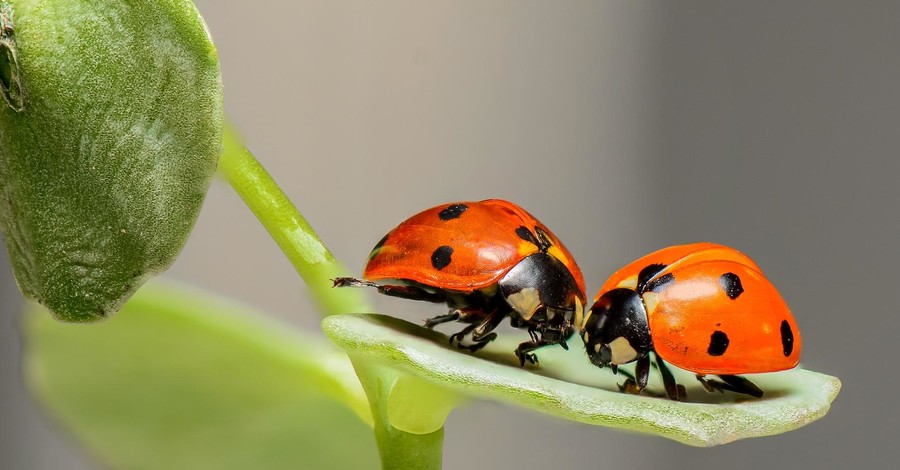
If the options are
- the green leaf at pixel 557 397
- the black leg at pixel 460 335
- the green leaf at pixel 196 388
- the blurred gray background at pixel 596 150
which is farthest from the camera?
the blurred gray background at pixel 596 150

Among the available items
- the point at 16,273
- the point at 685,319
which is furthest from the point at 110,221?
the point at 685,319

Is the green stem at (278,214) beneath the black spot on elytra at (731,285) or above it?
beneath

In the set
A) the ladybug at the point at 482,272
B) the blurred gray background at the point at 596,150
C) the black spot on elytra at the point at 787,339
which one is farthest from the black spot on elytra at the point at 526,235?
the blurred gray background at the point at 596,150

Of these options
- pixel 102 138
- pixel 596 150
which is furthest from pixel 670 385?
pixel 596 150

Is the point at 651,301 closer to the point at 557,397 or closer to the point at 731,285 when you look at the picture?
the point at 731,285

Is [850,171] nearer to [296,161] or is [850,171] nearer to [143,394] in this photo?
[296,161]

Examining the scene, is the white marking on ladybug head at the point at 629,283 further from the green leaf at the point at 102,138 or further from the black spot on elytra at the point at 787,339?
the green leaf at the point at 102,138

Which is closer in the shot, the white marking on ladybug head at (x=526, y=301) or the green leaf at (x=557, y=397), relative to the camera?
the green leaf at (x=557, y=397)
